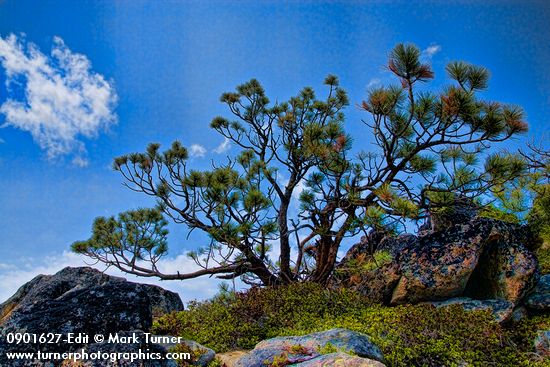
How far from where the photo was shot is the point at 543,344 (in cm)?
529

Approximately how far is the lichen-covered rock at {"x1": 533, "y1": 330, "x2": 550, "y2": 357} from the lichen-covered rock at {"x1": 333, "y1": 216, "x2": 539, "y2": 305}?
97cm

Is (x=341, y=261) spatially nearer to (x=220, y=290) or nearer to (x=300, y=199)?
(x=300, y=199)

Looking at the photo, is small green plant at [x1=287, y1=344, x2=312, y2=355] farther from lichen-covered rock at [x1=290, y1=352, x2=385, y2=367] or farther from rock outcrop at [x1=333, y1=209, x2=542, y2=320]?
rock outcrop at [x1=333, y1=209, x2=542, y2=320]

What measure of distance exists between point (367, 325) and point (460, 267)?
1.88 m

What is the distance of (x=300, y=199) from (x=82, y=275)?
4436 mm

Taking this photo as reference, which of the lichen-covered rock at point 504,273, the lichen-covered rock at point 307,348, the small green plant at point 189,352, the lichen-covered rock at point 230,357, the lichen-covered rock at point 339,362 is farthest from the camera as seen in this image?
the lichen-covered rock at point 504,273

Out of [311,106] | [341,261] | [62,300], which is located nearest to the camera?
[62,300]

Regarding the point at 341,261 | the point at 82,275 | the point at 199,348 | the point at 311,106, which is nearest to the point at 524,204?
the point at 341,261

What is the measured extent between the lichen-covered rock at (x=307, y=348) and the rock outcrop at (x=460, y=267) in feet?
7.80

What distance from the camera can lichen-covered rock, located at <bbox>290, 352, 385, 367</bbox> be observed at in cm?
351

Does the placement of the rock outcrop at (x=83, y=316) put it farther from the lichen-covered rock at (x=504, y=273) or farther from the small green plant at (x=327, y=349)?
the lichen-covered rock at (x=504, y=273)

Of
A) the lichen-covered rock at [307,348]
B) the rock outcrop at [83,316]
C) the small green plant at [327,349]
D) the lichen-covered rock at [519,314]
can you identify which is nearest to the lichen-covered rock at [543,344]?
the lichen-covered rock at [519,314]

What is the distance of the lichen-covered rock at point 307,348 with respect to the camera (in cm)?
408

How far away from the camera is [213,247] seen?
8250 millimetres
